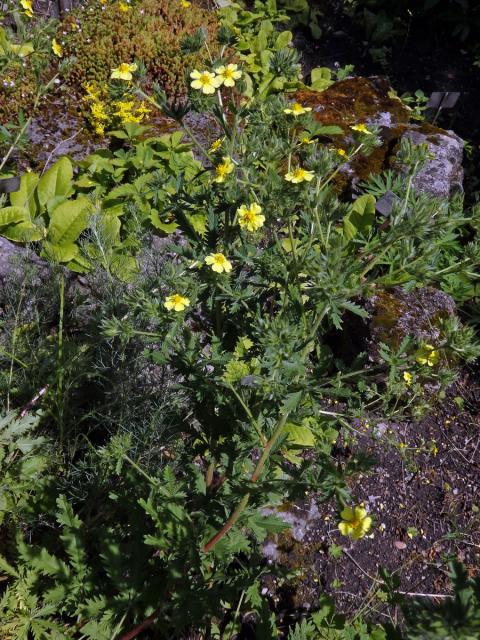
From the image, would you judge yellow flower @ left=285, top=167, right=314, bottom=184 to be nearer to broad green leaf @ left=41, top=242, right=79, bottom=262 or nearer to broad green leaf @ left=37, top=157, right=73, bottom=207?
broad green leaf @ left=41, top=242, right=79, bottom=262

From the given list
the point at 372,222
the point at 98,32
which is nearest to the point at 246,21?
the point at 98,32

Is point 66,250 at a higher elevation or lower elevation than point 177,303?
lower

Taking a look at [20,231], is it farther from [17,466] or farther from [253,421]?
[253,421]

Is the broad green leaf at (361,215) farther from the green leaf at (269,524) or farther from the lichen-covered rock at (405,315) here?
the green leaf at (269,524)

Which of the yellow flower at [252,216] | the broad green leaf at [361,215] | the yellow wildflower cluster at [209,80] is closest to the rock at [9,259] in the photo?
the yellow wildflower cluster at [209,80]

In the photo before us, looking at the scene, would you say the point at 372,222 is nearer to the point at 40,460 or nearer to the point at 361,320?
the point at 361,320

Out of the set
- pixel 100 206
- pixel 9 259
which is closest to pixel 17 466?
pixel 9 259

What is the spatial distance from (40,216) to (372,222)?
6.48 feet

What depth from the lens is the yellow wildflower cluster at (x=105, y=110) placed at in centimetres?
386

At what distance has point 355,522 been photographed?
144 centimetres

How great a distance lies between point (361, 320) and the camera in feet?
10.2

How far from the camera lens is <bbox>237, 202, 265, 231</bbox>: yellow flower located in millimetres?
1580

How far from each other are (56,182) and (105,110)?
110 cm

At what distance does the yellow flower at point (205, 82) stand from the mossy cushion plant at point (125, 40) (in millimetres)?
2764
